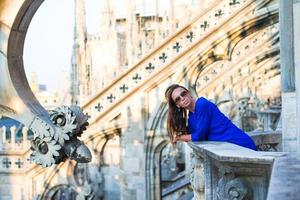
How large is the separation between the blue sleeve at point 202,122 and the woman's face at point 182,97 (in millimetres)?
67

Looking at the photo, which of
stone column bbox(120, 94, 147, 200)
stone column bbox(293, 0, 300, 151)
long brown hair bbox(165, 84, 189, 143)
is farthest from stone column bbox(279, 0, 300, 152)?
stone column bbox(120, 94, 147, 200)

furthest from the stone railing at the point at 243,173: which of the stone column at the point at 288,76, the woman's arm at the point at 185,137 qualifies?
the stone column at the point at 288,76

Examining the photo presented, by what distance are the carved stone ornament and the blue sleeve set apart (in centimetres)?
69

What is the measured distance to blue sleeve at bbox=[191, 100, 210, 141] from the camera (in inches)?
136

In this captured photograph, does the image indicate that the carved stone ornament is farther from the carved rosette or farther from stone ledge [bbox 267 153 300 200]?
stone ledge [bbox 267 153 300 200]

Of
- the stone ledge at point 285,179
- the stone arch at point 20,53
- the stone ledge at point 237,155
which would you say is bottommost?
the stone ledge at point 285,179

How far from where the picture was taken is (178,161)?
2048 cm

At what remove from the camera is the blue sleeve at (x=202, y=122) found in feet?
11.3

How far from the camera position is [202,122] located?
3471 mm

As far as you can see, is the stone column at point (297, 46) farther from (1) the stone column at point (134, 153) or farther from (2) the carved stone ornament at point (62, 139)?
(1) the stone column at point (134, 153)

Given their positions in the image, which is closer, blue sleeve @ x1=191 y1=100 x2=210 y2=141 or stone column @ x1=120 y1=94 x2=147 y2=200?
blue sleeve @ x1=191 y1=100 x2=210 y2=141

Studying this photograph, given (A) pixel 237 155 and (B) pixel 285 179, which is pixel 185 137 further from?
(B) pixel 285 179

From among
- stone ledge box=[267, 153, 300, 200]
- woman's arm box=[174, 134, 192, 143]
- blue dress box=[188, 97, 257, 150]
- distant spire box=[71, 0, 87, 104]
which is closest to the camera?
stone ledge box=[267, 153, 300, 200]

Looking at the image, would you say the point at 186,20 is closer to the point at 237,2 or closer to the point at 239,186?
the point at 237,2
